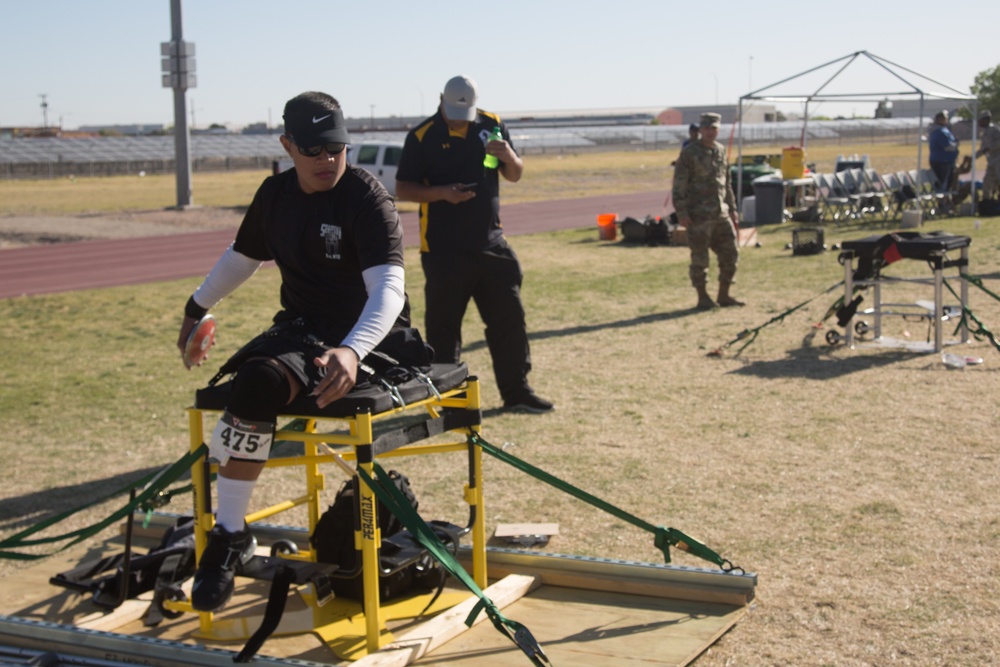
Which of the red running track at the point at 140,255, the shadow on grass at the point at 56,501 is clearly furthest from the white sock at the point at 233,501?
the red running track at the point at 140,255

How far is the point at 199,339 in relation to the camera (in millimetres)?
4547

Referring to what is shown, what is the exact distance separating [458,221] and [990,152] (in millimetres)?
16617

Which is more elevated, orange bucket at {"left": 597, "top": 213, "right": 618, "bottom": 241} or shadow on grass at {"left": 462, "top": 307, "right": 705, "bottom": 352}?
orange bucket at {"left": 597, "top": 213, "right": 618, "bottom": 241}

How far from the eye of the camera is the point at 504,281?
7699 millimetres

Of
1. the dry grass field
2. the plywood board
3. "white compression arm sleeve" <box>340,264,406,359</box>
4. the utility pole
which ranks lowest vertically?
the plywood board

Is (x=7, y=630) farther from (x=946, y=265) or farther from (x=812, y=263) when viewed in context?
(x=812, y=263)

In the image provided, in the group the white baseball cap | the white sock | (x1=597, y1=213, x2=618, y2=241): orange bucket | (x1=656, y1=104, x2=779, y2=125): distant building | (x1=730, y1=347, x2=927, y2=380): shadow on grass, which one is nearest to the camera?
the white sock

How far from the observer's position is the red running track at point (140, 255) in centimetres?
1716

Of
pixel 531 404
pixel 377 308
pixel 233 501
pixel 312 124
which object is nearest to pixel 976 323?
pixel 531 404

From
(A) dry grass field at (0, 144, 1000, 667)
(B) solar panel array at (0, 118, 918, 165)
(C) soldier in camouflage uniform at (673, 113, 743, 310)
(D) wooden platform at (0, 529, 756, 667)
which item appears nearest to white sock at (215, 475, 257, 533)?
(D) wooden platform at (0, 529, 756, 667)

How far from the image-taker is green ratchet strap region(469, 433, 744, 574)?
178 inches

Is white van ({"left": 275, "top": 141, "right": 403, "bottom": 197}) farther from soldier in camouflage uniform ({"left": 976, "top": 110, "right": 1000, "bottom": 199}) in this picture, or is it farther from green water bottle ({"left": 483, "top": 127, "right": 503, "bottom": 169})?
green water bottle ({"left": 483, "top": 127, "right": 503, "bottom": 169})

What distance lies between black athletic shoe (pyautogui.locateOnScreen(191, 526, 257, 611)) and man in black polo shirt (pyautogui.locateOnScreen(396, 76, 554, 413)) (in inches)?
138

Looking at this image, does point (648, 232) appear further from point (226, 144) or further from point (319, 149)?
point (226, 144)
